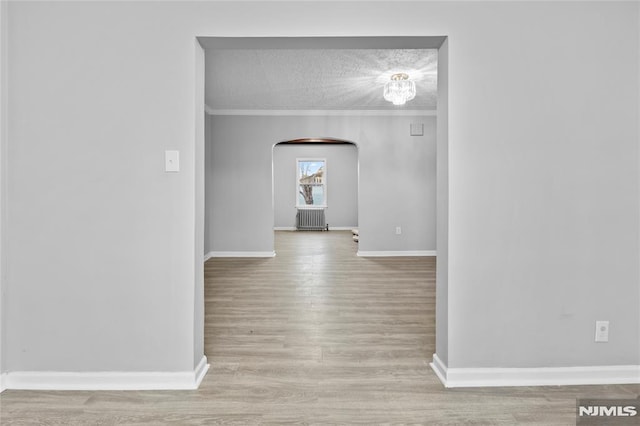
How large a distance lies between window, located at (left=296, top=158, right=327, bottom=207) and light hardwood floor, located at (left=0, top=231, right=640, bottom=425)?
26.5 feet

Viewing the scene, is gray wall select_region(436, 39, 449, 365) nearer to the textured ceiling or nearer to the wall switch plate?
the textured ceiling

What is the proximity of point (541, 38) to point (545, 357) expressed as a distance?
1.76m

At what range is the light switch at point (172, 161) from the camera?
6.98 ft

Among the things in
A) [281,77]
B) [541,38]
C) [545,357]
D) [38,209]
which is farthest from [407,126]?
[38,209]

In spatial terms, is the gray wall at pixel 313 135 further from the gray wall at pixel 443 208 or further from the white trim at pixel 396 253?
the gray wall at pixel 443 208

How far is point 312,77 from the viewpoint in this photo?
4.77m

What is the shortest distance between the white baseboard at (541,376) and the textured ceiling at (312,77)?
298 centimetres

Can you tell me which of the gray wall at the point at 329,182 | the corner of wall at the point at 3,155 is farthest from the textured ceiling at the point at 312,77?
the gray wall at the point at 329,182

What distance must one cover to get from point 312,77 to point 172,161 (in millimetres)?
3059

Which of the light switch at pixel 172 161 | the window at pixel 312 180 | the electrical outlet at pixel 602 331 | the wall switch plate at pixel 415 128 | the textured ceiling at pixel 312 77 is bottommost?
the electrical outlet at pixel 602 331

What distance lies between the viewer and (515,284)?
7.16 ft

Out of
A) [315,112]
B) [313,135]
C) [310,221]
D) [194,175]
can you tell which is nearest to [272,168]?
[313,135]

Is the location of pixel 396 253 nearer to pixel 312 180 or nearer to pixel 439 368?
pixel 439 368

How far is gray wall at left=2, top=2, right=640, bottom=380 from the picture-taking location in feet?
6.95
